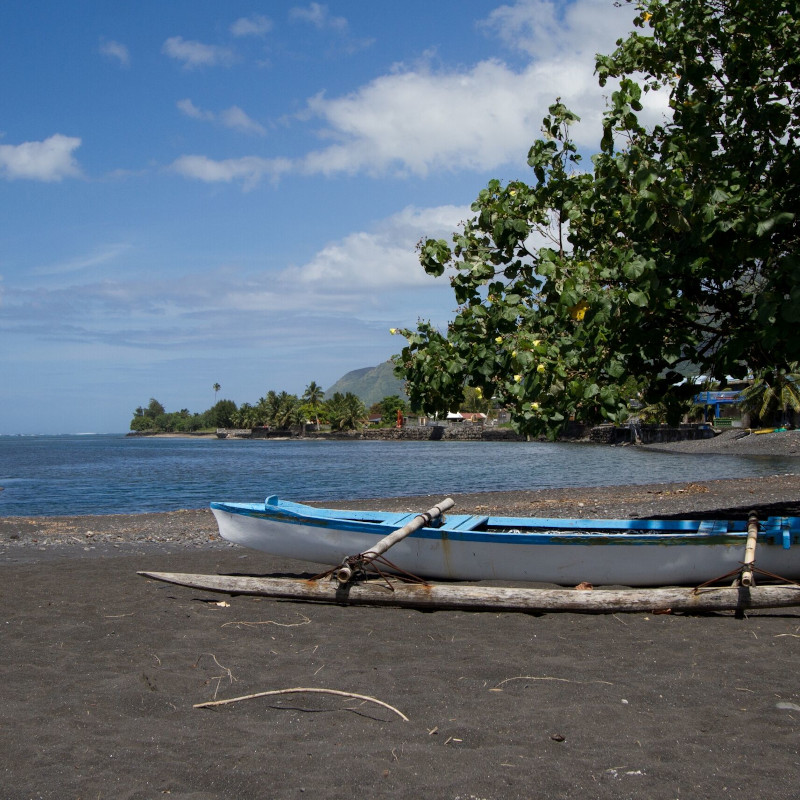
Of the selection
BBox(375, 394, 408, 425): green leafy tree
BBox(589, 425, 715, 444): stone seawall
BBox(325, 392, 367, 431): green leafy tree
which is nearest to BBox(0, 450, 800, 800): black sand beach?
BBox(589, 425, 715, 444): stone seawall

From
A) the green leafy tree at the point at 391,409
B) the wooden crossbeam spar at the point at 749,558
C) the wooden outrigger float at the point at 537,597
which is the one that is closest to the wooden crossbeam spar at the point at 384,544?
the wooden outrigger float at the point at 537,597

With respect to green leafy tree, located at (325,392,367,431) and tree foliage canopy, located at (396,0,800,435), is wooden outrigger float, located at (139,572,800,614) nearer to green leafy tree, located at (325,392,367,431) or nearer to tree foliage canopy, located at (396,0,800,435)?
tree foliage canopy, located at (396,0,800,435)

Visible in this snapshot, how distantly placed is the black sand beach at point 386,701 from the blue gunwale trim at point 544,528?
100 centimetres

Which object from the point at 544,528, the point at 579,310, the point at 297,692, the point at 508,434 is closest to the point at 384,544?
the point at 297,692

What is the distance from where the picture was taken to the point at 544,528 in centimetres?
1148

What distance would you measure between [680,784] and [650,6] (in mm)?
11386

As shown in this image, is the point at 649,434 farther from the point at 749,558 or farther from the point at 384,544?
the point at 384,544

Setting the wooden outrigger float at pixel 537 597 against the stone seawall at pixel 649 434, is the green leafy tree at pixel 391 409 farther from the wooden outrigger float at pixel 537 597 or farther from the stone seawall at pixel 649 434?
the wooden outrigger float at pixel 537 597

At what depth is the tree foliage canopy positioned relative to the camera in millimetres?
9180

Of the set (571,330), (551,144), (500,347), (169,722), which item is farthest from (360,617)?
(551,144)

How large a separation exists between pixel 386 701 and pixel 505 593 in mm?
2905

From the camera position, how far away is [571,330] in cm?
1040

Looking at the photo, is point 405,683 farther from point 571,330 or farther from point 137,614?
point 571,330

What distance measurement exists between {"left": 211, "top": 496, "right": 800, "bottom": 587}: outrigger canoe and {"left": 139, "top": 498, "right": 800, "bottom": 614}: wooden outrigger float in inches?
9.9
